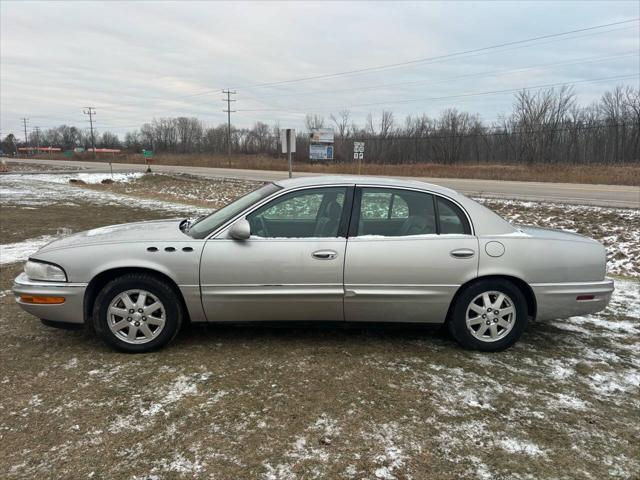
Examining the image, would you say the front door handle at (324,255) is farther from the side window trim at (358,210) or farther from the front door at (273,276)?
the side window trim at (358,210)

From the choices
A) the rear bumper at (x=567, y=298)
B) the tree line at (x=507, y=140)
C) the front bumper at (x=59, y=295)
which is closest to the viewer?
the front bumper at (x=59, y=295)

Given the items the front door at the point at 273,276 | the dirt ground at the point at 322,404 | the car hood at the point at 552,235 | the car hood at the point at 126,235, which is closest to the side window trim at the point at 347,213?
the front door at the point at 273,276

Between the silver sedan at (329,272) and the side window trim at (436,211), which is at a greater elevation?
the side window trim at (436,211)

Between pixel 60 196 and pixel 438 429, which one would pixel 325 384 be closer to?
pixel 438 429

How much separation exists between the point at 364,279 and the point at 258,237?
36.4 inches

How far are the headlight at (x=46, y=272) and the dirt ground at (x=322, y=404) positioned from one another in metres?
0.64

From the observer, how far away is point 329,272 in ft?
12.3

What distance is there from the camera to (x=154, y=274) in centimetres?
377

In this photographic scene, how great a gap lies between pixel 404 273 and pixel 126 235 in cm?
236

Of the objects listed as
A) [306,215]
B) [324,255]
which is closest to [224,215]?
[306,215]

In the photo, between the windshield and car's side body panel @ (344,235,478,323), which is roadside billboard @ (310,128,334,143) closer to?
the windshield

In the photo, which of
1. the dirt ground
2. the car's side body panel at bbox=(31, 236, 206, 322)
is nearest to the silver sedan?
the car's side body panel at bbox=(31, 236, 206, 322)

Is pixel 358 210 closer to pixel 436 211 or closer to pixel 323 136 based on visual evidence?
pixel 436 211

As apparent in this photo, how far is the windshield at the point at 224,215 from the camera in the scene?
3.93 m
